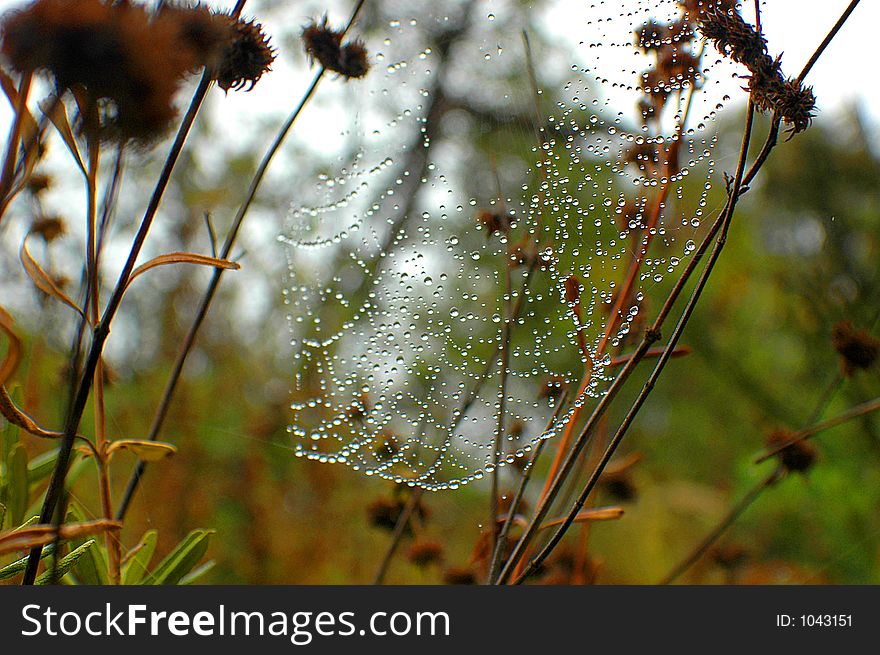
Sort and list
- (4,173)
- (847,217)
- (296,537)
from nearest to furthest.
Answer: (4,173)
(296,537)
(847,217)

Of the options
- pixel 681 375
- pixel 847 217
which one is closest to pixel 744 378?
pixel 847 217

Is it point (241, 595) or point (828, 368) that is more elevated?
point (828, 368)

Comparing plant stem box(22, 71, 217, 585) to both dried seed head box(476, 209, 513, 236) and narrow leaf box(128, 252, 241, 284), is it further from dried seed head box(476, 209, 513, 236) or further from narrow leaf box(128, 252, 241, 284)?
dried seed head box(476, 209, 513, 236)

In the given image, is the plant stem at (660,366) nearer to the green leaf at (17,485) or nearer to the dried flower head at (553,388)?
the dried flower head at (553,388)

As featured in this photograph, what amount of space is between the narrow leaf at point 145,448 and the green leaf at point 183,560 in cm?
5

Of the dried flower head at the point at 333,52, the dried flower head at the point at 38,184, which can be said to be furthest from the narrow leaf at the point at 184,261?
the dried flower head at the point at 38,184

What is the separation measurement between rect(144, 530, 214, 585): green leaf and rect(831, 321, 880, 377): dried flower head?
1.37ft

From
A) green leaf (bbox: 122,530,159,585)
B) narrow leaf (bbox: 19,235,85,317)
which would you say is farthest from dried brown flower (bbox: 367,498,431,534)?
narrow leaf (bbox: 19,235,85,317)

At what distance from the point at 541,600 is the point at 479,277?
21 cm

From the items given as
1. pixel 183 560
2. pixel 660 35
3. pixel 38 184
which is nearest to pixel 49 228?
pixel 38 184

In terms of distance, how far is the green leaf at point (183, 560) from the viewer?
13.9 inches

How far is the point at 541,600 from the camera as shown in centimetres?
32

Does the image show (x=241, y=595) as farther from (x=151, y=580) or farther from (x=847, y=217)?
(x=847, y=217)

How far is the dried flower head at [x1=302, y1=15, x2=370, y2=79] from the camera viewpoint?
1.24 ft
